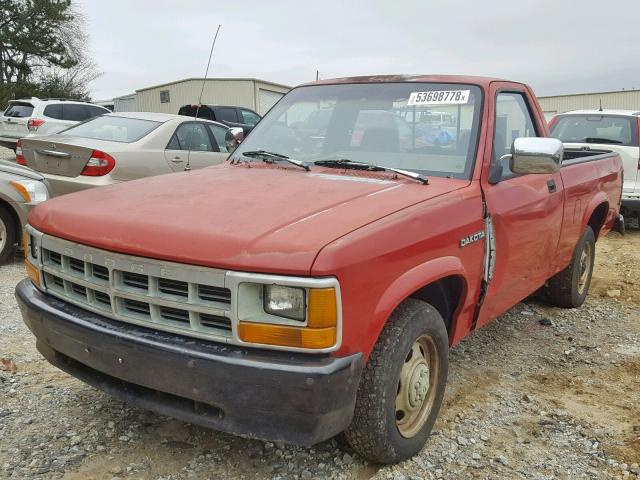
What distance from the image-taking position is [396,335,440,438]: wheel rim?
2.69m

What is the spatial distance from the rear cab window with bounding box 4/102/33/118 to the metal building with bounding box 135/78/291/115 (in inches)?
501

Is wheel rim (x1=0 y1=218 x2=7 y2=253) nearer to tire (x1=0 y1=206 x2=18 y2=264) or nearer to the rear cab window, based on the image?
Answer: tire (x1=0 y1=206 x2=18 y2=264)

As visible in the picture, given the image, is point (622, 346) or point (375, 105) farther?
point (622, 346)

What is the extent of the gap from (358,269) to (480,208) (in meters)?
1.15

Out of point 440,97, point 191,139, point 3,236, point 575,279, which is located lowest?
point 575,279

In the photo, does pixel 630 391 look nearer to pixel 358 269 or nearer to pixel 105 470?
pixel 358 269

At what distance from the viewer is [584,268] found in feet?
17.4

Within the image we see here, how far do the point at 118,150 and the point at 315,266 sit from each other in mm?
5326

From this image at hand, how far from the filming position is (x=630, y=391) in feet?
12.0

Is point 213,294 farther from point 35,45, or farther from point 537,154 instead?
point 35,45

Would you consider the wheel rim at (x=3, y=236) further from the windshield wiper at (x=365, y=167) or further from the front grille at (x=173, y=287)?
the front grille at (x=173, y=287)

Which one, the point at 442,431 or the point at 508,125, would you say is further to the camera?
the point at 508,125

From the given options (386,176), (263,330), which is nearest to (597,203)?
(386,176)

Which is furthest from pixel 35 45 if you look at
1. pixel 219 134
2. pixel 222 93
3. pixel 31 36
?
pixel 219 134
